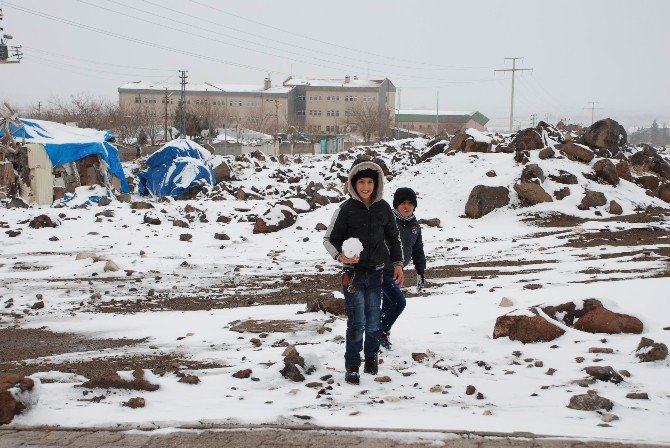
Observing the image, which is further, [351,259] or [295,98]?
[295,98]

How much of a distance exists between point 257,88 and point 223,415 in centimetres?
9934

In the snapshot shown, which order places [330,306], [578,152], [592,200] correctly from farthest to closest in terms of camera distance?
[578,152] < [592,200] < [330,306]

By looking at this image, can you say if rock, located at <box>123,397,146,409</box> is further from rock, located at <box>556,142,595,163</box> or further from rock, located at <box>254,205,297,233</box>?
rock, located at <box>556,142,595,163</box>

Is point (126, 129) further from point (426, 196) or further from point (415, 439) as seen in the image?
point (415, 439)

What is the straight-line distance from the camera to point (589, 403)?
13.2 feet

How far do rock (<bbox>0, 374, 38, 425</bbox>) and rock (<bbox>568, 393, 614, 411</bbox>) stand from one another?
3474mm

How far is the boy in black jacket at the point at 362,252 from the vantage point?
485cm

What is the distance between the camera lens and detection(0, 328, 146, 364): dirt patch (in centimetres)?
639

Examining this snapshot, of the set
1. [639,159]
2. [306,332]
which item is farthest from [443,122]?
[306,332]

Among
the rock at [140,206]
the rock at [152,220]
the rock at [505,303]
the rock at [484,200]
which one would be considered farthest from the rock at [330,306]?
the rock at [140,206]

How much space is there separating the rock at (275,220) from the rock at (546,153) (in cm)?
838

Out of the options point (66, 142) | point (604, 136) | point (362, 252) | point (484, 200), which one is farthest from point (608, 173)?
point (66, 142)

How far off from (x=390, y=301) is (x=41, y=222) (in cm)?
1354

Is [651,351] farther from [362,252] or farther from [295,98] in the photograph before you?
[295,98]
